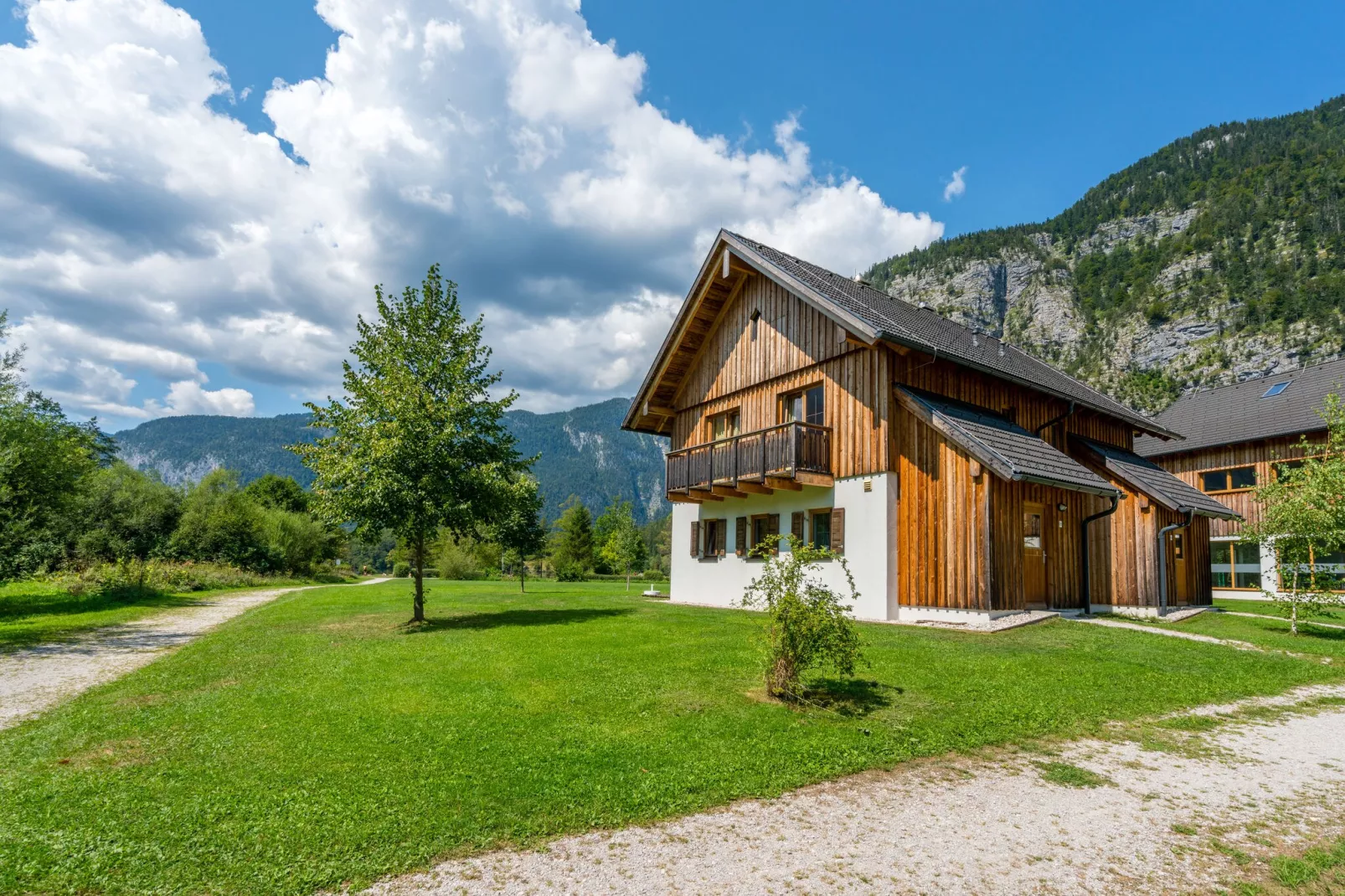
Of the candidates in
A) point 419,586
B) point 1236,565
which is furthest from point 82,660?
point 1236,565

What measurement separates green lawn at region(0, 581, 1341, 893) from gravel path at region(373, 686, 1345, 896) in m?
0.33

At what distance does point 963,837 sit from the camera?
4.31 meters

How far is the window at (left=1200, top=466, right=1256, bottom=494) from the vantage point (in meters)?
26.8

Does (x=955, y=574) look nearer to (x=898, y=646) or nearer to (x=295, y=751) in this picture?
(x=898, y=646)

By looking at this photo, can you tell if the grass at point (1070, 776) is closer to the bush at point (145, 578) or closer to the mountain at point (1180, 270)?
the bush at point (145, 578)

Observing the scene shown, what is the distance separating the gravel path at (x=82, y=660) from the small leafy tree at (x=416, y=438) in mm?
3975

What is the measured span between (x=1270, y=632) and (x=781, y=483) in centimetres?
1035

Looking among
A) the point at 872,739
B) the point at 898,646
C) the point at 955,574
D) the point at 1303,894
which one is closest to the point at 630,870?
the point at 872,739

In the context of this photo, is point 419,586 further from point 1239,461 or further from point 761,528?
point 1239,461

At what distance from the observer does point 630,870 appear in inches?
151

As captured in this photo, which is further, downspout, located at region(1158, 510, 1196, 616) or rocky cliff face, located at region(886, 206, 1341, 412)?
rocky cliff face, located at region(886, 206, 1341, 412)

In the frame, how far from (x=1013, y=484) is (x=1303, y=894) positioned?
39.9 ft

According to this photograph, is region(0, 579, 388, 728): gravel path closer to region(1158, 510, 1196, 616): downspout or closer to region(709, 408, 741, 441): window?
region(709, 408, 741, 441): window

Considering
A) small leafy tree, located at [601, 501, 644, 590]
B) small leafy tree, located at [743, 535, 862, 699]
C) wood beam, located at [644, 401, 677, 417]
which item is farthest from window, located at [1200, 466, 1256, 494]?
small leafy tree, located at [601, 501, 644, 590]
